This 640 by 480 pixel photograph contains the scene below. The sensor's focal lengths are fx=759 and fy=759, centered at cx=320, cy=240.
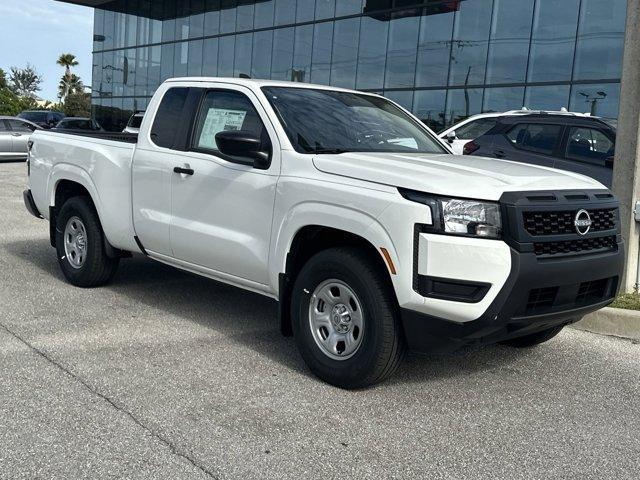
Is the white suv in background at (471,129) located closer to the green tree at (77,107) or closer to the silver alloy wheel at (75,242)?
the silver alloy wheel at (75,242)

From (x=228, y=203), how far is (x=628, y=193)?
149 inches

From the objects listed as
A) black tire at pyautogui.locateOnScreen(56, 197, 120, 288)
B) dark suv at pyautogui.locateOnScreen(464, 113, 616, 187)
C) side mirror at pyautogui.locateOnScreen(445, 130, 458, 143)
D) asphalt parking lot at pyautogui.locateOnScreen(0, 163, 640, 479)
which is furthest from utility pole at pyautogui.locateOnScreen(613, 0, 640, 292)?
side mirror at pyautogui.locateOnScreen(445, 130, 458, 143)

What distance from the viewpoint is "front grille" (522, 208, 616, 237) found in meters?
4.16

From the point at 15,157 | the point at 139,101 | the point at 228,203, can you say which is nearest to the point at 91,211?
the point at 228,203

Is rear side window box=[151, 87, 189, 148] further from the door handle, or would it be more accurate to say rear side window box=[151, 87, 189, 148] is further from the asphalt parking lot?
the asphalt parking lot

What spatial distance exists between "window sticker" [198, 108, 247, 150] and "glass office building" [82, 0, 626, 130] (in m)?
13.1

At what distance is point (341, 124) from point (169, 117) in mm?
1521

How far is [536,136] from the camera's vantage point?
35.3 feet

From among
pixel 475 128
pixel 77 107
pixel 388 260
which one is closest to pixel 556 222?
pixel 388 260

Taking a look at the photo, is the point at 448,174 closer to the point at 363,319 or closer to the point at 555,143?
the point at 363,319

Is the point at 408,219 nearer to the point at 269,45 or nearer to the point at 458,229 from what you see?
the point at 458,229

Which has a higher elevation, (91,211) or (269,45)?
(269,45)

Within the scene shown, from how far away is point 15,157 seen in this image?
24.7 m

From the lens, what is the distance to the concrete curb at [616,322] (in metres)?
6.06
